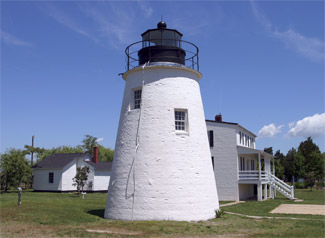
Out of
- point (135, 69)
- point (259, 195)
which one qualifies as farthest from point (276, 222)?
point (259, 195)

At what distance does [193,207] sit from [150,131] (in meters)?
3.34

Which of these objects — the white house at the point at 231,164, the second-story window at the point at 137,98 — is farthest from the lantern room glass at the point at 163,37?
the white house at the point at 231,164

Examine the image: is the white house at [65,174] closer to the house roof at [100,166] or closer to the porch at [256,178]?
the house roof at [100,166]

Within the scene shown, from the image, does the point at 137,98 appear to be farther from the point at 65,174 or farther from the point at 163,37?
the point at 65,174

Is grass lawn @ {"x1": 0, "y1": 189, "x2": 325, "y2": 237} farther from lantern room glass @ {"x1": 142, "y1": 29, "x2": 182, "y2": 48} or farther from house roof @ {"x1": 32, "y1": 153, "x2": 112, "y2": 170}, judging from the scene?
house roof @ {"x1": 32, "y1": 153, "x2": 112, "y2": 170}

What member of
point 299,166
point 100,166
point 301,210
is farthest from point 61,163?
point 299,166

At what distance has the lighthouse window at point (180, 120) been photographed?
1321 cm

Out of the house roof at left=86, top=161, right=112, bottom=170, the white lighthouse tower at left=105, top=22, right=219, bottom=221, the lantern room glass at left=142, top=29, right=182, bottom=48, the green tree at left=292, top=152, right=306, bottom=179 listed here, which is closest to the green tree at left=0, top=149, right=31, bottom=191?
the house roof at left=86, top=161, right=112, bottom=170

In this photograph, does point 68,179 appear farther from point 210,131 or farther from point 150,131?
point 150,131

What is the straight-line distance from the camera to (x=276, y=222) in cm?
1272

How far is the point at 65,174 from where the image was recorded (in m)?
34.1

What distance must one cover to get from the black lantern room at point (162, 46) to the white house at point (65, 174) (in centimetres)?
2341

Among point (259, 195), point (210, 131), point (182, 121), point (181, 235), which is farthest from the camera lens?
point (210, 131)

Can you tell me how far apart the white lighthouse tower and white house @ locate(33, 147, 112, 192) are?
22.4 m
